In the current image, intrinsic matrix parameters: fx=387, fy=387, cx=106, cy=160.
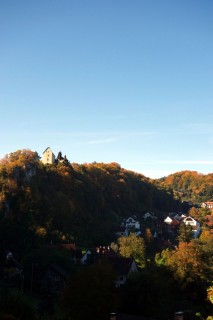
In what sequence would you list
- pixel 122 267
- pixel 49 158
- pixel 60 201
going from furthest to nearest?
pixel 49 158
pixel 60 201
pixel 122 267

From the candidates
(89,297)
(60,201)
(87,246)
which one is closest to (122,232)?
(60,201)

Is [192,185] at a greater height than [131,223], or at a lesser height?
greater

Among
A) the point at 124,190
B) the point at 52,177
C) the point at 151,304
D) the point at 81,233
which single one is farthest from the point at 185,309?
the point at 124,190

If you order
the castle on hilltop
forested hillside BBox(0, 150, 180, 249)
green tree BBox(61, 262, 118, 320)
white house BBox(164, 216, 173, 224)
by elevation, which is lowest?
green tree BBox(61, 262, 118, 320)

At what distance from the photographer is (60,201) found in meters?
65.8

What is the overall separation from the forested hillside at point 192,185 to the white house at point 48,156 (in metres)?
53.4

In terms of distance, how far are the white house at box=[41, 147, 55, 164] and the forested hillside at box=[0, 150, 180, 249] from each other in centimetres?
424

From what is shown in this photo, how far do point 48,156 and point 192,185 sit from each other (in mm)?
80077

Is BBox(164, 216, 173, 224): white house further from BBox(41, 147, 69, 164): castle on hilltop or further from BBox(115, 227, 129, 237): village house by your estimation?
BBox(41, 147, 69, 164): castle on hilltop

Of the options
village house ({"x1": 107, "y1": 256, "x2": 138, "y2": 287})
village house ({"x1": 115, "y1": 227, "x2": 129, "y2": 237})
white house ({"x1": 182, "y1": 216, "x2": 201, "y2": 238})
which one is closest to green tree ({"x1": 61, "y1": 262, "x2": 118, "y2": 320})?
village house ({"x1": 107, "y1": 256, "x2": 138, "y2": 287})

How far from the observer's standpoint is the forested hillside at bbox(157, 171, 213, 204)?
13700 cm

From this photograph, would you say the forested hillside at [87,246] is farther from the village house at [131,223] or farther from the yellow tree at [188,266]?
the village house at [131,223]

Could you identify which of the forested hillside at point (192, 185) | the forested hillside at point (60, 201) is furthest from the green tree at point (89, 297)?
the forested hillside at point (192, 185)

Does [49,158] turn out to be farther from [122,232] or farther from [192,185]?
[192,185]
